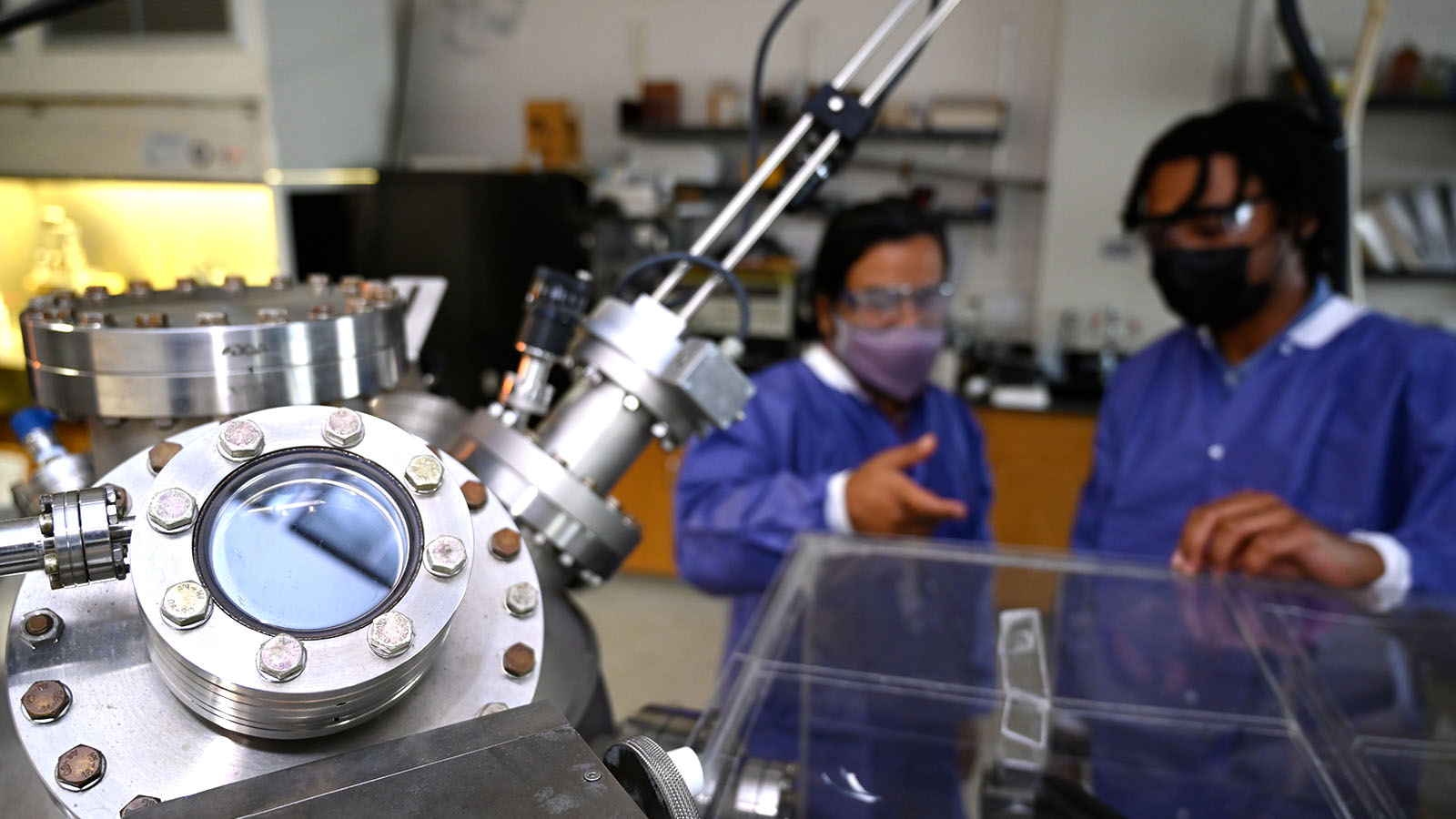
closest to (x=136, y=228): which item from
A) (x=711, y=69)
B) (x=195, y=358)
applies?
(x=711, y=69)

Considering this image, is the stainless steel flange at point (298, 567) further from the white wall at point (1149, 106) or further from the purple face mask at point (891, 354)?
the white wall at point (1149, 106)

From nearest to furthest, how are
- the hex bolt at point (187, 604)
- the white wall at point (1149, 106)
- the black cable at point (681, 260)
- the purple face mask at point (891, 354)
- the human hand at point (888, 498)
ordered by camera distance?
the hex bolt at point (187, 604), the black cable at point (681, 260), the human hand at point (888, 498), the purple face mask at point (891, 354), the white wall at point (1149, 106)

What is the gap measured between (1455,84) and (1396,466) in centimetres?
220

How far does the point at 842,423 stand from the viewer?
1.44 m

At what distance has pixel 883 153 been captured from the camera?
10.8ft

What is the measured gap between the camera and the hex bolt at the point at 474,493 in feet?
1.26

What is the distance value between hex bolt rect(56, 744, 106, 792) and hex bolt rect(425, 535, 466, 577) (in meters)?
0.13

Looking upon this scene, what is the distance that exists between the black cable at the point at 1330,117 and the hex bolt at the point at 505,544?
749mm

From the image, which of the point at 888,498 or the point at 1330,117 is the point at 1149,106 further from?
the point at 888,498

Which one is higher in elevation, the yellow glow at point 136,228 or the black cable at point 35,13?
the black cable at point 35,13

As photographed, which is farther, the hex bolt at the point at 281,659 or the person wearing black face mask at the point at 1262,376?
the person wearing black face mask at the point at 1262,376

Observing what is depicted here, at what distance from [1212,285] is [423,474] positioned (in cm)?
134

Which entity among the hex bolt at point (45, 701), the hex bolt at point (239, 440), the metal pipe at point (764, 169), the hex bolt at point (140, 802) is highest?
the metal pipe at point (764, 169)

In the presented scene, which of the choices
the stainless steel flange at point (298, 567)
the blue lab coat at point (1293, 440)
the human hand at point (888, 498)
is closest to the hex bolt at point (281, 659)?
the stainless steel flange at point (298, 567)
